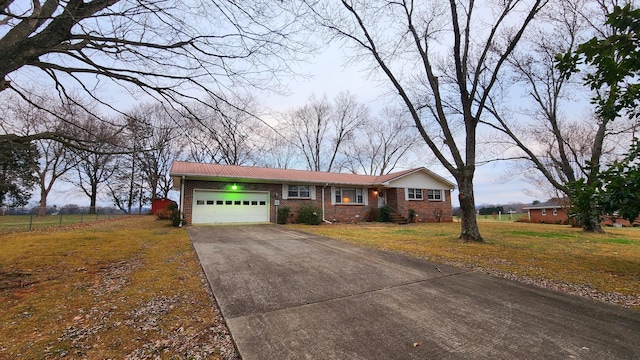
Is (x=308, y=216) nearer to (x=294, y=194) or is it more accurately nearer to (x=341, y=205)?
(x=294, y=194)

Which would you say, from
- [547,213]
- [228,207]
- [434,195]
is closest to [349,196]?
[434,195]

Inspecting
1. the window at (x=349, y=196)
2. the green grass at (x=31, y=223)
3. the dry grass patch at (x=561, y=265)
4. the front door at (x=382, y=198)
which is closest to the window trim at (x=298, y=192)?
the window at (x=349, y=196)

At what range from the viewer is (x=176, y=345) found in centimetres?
243

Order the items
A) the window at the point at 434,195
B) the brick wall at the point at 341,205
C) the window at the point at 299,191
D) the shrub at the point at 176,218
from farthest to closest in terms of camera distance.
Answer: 1. the window at the point at 434,195
2. the window at the point at 299,191
3. the brick wall at the point at 341,205
4. the shrub at the point at 176,218

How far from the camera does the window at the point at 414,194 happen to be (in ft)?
64.0

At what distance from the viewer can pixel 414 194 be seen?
64.8 ft

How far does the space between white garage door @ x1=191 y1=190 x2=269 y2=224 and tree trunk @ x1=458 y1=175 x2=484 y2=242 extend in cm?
1032

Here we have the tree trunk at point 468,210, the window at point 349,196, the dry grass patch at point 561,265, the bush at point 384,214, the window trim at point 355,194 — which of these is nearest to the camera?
the dry grass patch at point 561,265

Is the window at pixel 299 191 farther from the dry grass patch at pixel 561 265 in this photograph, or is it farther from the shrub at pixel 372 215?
the dry grass patch at pixel 561 265

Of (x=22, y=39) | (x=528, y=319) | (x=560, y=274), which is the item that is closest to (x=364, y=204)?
(x=560, y=274)

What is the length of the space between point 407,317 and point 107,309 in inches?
142

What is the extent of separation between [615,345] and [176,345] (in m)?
4.04

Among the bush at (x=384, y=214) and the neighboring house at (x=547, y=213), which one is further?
the neighboring house at (x=547, y=213)

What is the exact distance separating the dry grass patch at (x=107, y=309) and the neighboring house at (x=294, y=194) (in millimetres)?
7885
